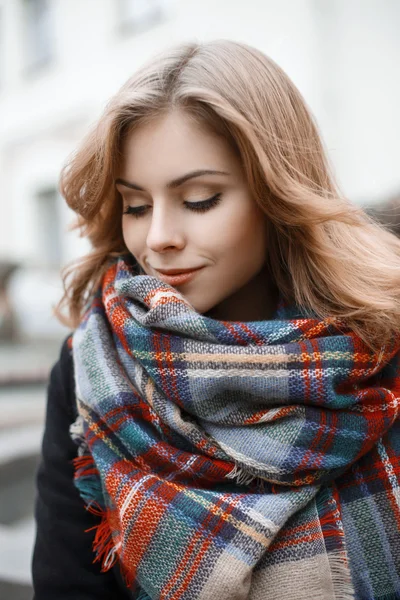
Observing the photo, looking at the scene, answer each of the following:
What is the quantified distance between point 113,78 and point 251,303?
29.6 ft

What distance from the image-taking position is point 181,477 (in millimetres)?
1240

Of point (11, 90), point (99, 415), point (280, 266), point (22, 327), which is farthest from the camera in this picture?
point (11, 90)

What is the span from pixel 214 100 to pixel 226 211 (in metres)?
0.21

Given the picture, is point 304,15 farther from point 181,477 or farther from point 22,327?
point 181,477

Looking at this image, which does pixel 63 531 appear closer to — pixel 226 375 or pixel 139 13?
pixel 226 375

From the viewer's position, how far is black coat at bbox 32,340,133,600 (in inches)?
52.2

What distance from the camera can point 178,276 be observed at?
4.15ft

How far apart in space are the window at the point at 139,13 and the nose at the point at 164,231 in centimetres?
891

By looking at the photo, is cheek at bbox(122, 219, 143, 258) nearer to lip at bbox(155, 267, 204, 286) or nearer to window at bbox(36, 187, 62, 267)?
lip at bbox(155, 267, 204, 286)

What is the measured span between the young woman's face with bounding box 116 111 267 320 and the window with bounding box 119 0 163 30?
348 inches

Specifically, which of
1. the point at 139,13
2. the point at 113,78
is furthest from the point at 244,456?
the point at 139,13

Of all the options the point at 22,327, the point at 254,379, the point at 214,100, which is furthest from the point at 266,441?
the point at 22,327

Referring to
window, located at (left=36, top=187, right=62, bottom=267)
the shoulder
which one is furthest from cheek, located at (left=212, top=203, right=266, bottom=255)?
window, located at (left=36, top=187, right=62, bottom=267)

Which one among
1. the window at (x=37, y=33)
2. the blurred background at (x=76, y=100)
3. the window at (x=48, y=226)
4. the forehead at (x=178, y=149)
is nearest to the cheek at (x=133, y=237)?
the forehead at (x=178, y=149)
